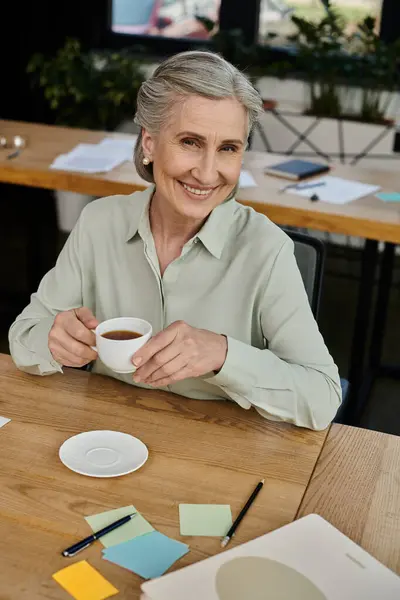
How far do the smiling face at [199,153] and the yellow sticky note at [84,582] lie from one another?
0.75 metres

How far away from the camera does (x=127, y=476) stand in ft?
4.02

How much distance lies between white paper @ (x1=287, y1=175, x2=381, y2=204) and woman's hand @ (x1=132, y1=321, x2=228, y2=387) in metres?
1.56

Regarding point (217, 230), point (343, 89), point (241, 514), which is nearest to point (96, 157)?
point (217, 230)

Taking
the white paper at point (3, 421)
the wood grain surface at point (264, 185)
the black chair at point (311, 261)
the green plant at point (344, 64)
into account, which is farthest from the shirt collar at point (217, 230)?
the green plant at point (344, 64)

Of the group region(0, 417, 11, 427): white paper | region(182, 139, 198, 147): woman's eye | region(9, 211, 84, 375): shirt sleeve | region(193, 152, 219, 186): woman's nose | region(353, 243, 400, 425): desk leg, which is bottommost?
region(353, 243, 400, 425): desk leg

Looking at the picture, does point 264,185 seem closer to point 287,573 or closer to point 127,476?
point 127,476

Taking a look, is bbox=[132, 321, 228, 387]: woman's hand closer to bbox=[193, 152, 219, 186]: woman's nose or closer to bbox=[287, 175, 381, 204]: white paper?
bbox=[193, 152, 219, 186]: woman's nose

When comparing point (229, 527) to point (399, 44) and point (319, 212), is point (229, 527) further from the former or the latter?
point (399, 44)

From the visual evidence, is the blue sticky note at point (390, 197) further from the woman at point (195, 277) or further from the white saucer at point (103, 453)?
the white saucer at point (103, 453)

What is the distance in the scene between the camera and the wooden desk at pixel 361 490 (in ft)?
3.65

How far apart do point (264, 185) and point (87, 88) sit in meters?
2.20

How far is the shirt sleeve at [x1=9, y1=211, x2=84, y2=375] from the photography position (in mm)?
1504

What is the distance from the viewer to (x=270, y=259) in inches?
62.0

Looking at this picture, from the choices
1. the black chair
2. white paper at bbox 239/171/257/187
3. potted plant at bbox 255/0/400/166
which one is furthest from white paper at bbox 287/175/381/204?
potted plant at bbox 255/0/400/166
